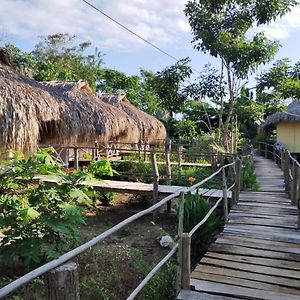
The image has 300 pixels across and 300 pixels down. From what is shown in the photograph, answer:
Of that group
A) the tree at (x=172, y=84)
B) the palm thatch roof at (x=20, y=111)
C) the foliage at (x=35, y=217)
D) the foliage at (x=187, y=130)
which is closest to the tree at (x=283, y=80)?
the tree at (x=172, y=84)

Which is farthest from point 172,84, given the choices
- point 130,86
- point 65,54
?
point 65,54

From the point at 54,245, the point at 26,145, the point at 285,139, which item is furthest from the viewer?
the point at 285,139

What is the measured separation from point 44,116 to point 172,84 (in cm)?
515

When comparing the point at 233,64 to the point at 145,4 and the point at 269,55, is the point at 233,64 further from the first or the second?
the point at 145,4

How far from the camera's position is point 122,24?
7766 mm

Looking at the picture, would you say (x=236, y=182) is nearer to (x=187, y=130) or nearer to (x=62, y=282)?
(x=62, y=282)

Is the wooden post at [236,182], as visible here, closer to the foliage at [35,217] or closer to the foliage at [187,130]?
the foliage at [35,217]

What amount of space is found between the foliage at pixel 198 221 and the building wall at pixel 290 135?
12380 millimetres

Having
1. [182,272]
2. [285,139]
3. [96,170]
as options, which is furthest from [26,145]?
[285,139]

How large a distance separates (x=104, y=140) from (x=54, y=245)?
27.9 ft

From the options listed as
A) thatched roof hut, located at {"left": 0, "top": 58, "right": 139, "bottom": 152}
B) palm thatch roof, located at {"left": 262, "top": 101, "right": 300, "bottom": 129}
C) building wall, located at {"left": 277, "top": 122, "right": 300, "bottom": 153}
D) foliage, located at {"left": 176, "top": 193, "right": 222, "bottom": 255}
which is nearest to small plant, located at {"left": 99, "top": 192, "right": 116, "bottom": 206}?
thatched roof hut, located at {"left": 0, "top": 58, "right": 139, "bottom": 152}

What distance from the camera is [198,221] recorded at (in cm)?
536

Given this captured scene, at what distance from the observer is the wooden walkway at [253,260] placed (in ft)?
10.3

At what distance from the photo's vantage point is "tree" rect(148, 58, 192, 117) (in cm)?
1152
